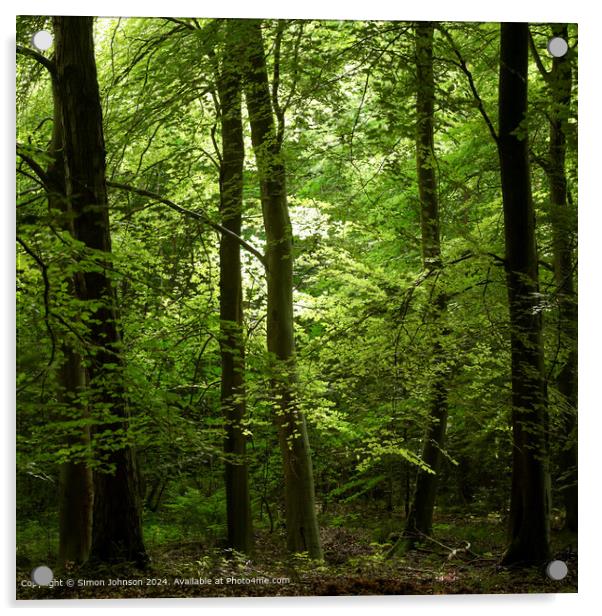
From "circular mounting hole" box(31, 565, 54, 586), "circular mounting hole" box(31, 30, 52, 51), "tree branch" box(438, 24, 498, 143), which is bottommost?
"circular mounting hole" box(31, 565, 54, 586)

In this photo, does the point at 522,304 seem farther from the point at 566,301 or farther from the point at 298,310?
the point at 298,310

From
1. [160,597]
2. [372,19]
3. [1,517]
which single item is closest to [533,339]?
[372,19]

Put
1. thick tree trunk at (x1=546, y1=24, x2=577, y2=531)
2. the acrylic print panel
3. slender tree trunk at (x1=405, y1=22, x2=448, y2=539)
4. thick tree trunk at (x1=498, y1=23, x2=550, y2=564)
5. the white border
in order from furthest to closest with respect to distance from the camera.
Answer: slender tree trunk at (x1=405, y1=22, x2=448, y2=539) < thick tree trunk at (x1=498, y1=23, x2=550, y2=564) < thick tree trunk at (x1=546, y1=24, x2=577, y2=531) < the acrylic print panel < the white border

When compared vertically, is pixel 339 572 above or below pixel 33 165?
below

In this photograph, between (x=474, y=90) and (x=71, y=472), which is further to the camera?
(x=474, y=90)

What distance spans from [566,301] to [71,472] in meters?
3.12

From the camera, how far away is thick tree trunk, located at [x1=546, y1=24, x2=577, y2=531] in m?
4.56

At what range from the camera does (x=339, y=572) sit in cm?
446

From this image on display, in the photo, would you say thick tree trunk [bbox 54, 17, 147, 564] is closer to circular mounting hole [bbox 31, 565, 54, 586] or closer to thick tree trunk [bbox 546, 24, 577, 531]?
circular mounting hole [bbox 31, 565, 54, 586]

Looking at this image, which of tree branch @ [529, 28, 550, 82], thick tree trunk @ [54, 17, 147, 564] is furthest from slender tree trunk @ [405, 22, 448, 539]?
thick tree trunk @ [54, 17, 147, 564]

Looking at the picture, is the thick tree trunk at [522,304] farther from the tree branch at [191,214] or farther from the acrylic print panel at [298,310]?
the tree branch at [191,214]

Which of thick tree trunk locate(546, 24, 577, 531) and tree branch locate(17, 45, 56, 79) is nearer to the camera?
tree branch locate(17, 45, 56, 79)

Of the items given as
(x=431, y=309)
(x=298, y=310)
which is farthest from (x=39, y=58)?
(x=431, y=309)

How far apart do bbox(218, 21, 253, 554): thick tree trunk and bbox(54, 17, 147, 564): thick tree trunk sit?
2.41 ft
